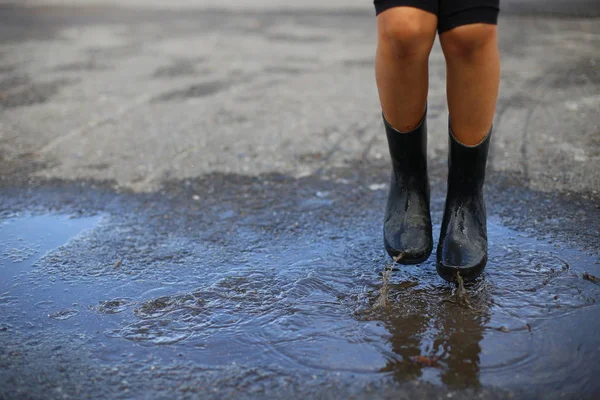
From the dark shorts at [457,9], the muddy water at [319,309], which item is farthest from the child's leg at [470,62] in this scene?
the muddy water at [319,309]

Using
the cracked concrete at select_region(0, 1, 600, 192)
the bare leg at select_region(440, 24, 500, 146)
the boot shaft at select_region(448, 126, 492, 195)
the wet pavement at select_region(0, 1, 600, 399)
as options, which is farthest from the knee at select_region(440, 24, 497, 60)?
the cracked concrete at select_region(0, 1, 600, 192)

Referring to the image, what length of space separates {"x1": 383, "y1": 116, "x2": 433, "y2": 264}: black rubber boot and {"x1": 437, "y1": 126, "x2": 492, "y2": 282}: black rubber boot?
2.8 inches

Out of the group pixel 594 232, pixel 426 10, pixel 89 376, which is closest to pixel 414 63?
pixel 426 10

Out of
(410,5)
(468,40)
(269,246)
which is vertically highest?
(410,5)

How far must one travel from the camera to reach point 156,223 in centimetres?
279

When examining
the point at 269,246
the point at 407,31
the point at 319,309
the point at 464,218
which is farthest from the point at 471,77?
the point at 269,246

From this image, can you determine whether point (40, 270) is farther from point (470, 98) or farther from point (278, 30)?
point (278, 30)

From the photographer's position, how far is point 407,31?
1920 mm

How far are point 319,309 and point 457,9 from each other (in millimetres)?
1007

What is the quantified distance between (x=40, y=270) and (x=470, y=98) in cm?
167

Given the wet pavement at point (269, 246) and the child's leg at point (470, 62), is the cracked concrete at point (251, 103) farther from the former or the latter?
the child's leg at point (470, 62)

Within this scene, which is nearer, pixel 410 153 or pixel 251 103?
pixel 410 153

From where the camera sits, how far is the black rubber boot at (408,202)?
2.19 meters

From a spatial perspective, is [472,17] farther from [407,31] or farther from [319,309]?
[319,309]
